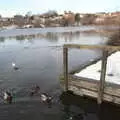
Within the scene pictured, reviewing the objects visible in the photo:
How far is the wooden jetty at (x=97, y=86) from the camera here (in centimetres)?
1438

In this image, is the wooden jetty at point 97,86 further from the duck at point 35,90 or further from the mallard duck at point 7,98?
the mallard duck at point 7,98

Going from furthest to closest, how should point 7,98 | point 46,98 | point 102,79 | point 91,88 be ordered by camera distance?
point 7,98 → point 46,98 → point 91,88 → point 102,79

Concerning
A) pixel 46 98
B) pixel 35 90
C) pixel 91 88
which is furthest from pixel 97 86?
pixel 35 90

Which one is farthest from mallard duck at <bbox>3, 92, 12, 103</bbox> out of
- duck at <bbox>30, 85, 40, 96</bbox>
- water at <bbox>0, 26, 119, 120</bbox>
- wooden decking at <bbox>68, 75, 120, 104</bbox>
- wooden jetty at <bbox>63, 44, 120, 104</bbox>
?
wooden decking at <bbox>68, 75, 120, 104</bbox>

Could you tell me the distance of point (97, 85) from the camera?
15141mm

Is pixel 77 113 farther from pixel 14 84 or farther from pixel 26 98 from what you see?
pixel 14 84

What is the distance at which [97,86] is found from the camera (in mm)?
15133

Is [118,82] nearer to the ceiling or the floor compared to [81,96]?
nearer to the ceiling

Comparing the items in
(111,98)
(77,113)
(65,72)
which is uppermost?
(65,72)

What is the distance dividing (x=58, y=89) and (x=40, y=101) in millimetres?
2677

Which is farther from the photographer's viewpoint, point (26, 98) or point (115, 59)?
point (115, 59)

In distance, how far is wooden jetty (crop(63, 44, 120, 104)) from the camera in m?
14.4

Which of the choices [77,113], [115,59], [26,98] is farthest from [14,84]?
[115,59]

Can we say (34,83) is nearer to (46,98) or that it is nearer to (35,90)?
(35,90)
